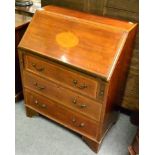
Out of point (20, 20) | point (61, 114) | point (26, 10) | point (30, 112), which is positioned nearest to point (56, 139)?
point (61, 114)

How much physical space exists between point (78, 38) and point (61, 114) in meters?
0.63

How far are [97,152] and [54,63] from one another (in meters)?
0.77

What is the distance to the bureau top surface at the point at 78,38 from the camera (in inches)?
52.0

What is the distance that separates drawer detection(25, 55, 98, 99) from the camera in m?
1.39

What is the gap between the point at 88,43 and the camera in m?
1.39

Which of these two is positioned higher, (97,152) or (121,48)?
(121,48)

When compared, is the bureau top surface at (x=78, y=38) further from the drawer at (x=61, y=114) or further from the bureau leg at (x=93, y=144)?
the bureau leg at (x=93, y=144)

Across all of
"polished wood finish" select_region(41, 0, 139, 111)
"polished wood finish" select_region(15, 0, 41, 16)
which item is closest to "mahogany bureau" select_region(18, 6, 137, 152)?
"polished wood finish" select_region(41, 0, 139, 111)
